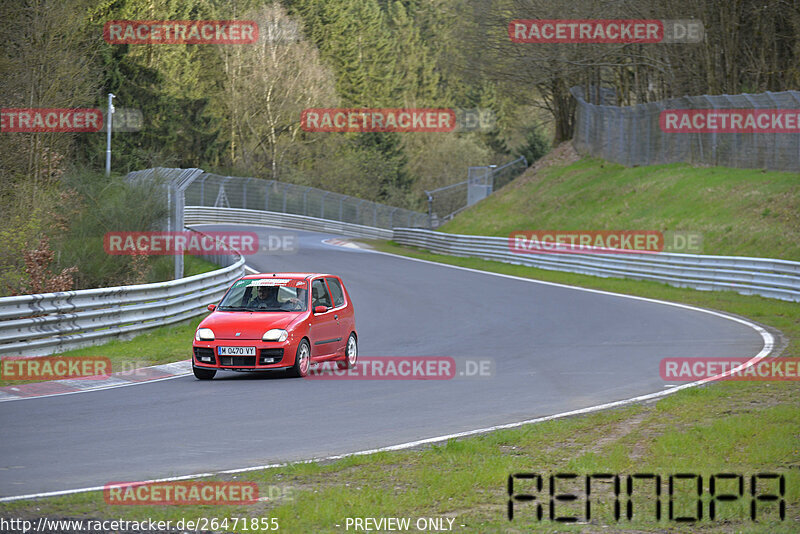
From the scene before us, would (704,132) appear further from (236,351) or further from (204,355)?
(204,355)

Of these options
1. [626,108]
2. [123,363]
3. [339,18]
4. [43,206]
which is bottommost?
[123,363]

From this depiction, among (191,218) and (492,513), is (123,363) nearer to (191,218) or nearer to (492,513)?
(492,513)

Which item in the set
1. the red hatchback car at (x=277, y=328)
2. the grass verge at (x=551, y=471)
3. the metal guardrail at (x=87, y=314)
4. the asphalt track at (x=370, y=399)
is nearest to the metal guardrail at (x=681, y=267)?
the asphalt track at (x=370, y=399)

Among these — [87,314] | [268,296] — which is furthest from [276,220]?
[268,296]

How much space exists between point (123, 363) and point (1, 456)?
236 inches

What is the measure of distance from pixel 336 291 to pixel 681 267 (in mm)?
16187

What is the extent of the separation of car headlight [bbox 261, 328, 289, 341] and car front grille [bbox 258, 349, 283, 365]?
0.51 feet

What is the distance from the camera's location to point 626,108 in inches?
1944

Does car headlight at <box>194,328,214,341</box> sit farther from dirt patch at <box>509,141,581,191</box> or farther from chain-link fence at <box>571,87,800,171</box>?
dirt patch at <box>509,141,581,191</box>

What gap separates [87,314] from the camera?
1550 centimetres

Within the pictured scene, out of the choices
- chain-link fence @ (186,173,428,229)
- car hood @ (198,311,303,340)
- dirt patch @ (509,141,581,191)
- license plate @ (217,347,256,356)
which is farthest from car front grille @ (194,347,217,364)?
dirt patch @ (509,141,581,191)

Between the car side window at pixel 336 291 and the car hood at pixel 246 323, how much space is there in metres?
1.29

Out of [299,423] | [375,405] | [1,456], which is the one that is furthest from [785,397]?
[1,456]

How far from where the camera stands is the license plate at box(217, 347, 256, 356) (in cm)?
1318
